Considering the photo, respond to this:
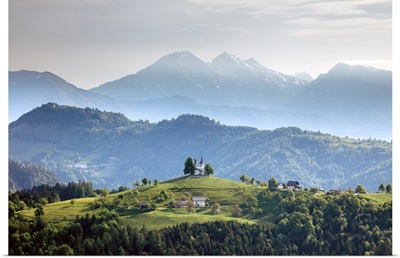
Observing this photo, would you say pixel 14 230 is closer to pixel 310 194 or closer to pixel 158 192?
pixel 158 192

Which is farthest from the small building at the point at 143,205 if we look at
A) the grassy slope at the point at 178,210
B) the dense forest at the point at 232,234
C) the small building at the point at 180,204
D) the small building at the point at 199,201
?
the small building at the point at 199,201

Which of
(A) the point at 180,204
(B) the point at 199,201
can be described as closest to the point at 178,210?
(A) the point at 180,204

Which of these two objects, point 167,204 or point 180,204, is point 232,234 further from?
point 167,204

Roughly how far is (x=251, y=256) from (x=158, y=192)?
21.2 meters

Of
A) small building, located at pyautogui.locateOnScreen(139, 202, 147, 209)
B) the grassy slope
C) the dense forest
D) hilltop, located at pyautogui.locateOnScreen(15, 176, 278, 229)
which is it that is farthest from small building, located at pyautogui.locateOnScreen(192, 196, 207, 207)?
the dense forest

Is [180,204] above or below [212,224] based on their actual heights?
above

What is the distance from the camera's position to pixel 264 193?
3378 inches

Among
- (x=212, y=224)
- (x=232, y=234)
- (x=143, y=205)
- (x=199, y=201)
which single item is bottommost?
→ (x=232, y=234)

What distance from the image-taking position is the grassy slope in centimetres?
7762

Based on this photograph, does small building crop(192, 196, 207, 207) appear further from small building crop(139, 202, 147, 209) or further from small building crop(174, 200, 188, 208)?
small building crop(139, 202, 147, 209)

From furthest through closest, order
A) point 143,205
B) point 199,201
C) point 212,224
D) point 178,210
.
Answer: point 199,201, point 143,205, point 178,210, point 212,224

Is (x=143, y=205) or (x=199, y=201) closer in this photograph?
(x=143, y=205)

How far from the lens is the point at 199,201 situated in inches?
3327

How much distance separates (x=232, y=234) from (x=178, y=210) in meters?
9.06
